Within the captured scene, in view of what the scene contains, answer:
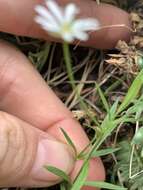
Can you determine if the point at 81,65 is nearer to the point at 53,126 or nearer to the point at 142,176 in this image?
the point at 53,126

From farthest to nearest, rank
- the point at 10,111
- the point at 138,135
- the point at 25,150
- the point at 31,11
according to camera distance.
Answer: the point at 10,111
the point at 31,11
the point at 25,150
the point at 138,135

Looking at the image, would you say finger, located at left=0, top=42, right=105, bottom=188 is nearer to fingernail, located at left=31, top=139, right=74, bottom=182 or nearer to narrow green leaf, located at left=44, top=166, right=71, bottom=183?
fingernail, located at left=31, top=139, right=74, bottom=182

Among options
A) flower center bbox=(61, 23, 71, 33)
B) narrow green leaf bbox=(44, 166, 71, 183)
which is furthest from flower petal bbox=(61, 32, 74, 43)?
narrow green leaf bbox=(44, 166, 71, 183)

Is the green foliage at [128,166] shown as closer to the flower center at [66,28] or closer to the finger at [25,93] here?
the finger at [25,93]

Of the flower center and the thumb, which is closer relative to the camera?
the flower center

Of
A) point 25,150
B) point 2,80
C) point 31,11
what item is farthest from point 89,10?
point 25,150

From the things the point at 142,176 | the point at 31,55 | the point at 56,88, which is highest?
the point at 31,55

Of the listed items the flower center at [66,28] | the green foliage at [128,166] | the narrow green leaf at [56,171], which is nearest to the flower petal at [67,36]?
the flower center at [66,28]
